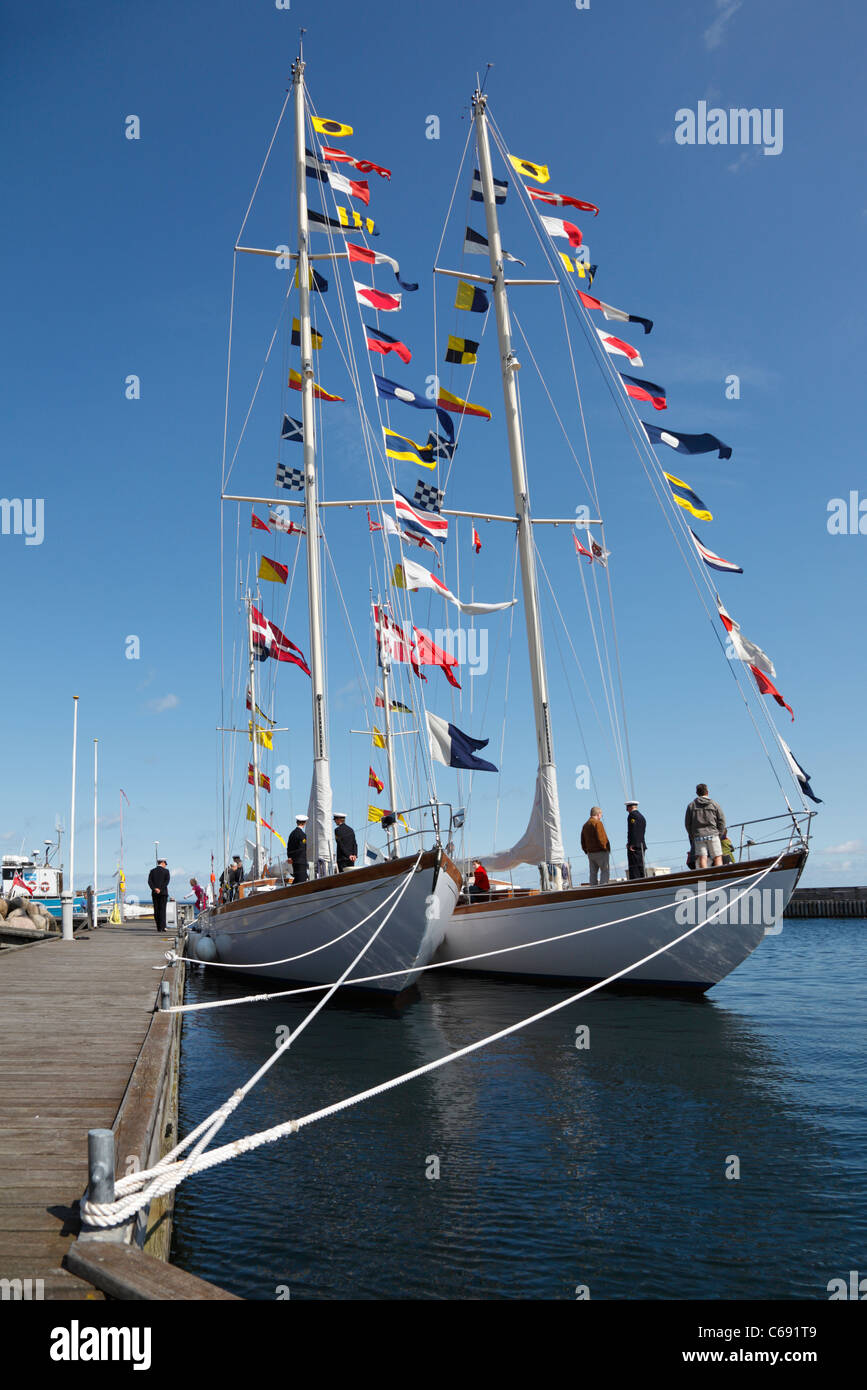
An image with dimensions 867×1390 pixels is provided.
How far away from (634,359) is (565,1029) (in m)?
14.0

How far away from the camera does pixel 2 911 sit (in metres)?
38.3

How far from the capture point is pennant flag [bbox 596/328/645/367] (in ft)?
63.5

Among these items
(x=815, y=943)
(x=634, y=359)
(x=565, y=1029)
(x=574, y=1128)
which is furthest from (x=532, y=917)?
(x=815, y=943)

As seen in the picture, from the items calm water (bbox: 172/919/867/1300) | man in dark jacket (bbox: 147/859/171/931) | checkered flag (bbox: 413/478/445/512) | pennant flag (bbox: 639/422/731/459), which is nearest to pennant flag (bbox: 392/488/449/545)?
checkered flag (bbox: 413/478/445/512)

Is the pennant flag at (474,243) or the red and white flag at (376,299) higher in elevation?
the pennant flag at (474,243)

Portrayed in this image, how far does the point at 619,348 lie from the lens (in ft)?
64.0

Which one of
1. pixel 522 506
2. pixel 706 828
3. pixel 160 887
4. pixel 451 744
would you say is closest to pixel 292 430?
pixel 522 506

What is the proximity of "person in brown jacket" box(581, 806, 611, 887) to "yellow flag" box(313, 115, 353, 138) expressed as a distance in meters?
18.3

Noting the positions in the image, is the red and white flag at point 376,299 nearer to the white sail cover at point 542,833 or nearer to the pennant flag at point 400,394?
→ the pennant flag at point 400,394

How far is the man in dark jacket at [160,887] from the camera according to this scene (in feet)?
92.3

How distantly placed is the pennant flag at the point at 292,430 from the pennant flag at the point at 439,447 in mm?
3273

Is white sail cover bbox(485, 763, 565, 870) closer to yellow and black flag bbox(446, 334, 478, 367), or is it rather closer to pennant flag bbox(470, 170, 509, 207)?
yellow and black flag bbox(446, 334, 478, 367)

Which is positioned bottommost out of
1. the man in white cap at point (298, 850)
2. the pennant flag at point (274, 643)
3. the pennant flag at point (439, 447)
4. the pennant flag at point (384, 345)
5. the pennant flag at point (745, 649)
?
the man in white cap at point (298, 850)

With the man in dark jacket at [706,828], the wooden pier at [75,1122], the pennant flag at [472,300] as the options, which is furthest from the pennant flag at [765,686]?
the pennant flag at [472,300]
